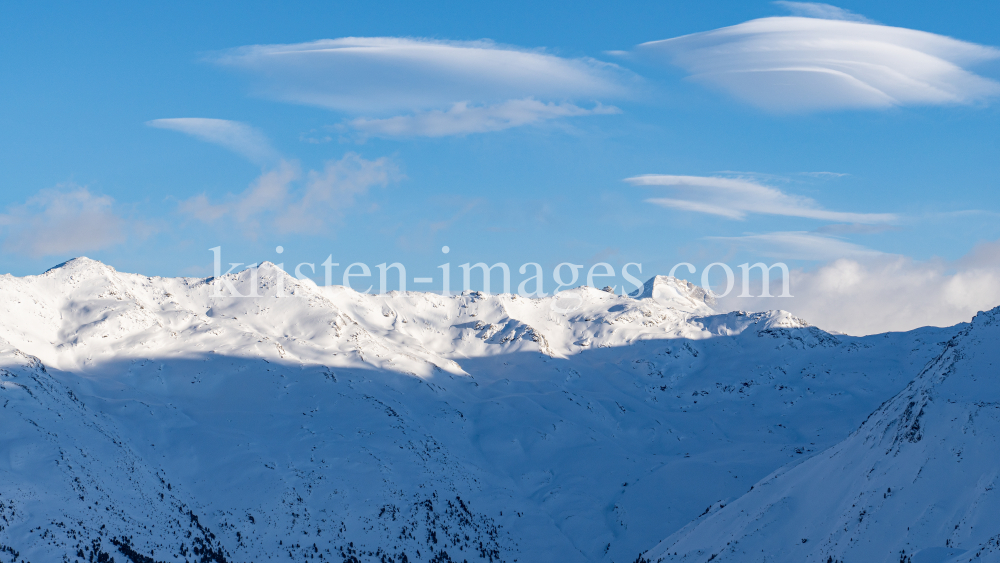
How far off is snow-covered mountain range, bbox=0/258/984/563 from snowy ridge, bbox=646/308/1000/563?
0.90 ft

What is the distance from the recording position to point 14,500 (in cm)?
8550

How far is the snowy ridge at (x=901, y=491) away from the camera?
68.6 m

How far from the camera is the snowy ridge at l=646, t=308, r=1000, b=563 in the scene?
68.6 metres

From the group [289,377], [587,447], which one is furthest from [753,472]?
[289,377]

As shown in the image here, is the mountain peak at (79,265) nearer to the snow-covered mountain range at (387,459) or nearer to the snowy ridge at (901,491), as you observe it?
the snow-covered mountain range at (387,459)

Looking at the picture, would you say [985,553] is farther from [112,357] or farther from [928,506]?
[112,357]

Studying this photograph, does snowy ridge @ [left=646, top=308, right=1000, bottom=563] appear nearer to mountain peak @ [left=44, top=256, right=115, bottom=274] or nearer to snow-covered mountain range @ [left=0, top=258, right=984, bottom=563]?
snow-covered mountain range @ [left=0, top=258, right=984, bottom=563]

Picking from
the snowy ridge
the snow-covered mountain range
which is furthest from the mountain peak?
the snowy ridge

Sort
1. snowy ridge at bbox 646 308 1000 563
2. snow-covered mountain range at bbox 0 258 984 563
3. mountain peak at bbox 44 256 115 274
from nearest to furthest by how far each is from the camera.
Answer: snowy ridge at bbox 646 308 1000 563 → snow-covered mountain range at bbox 0 258 984 563 → mountain peak at bbox 44 256 115 274

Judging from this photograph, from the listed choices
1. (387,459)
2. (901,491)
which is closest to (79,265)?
(387,459)

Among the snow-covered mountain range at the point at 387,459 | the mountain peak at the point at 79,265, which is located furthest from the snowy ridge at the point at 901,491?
the mountain peak at the point at 79,265

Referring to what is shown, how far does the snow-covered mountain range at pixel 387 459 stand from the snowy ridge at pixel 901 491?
0.90ft

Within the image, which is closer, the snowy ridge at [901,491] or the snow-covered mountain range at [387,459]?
the snowy ridge at [901,491]

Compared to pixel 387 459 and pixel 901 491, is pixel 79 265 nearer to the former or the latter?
pixel 387 459
